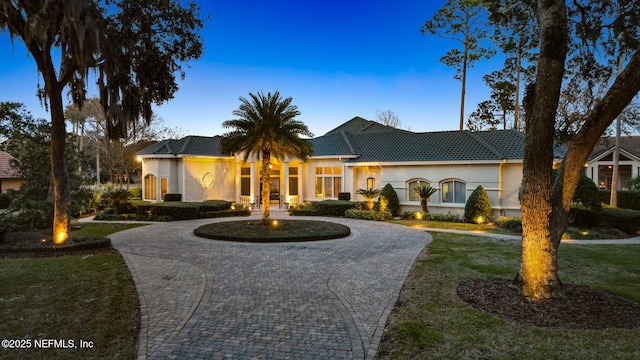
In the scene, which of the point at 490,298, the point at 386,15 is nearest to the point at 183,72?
the point at 386,15

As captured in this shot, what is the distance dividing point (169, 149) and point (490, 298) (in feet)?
69.3

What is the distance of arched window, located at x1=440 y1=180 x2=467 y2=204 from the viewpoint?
61.2ft

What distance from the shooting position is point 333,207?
1958cm

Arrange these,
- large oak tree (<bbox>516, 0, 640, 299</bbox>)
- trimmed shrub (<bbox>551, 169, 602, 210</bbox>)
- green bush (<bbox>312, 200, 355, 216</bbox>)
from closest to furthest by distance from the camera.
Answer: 1. large oak tree (<bbox>516, 0, 640, 299</bbox>)
2. trimmed shrub (<bbox>551, 169, 602, 210</bbox>)
3. green bush (<bbox>312, 200, 355, 216</bbox>)

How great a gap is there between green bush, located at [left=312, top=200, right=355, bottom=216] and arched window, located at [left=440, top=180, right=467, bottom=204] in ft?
17.0

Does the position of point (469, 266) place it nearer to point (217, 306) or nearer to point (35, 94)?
point (217, 306)

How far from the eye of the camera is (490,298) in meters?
6.16

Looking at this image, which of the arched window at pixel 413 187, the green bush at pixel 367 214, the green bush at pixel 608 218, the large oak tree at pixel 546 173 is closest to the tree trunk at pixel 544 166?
the large oak tree at pixel 546 173

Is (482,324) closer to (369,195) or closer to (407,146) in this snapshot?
(369,195)

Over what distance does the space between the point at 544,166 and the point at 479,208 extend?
12.2 metres

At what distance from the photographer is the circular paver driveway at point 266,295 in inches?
178

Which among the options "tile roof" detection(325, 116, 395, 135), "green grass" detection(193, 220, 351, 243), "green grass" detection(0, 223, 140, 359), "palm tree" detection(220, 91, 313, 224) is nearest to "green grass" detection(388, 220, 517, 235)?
"green grass" detection(193, 220, 351, 243)

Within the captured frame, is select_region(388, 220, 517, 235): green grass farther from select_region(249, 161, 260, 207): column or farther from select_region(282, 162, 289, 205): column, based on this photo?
select_region(249, 161, 260, 207): column

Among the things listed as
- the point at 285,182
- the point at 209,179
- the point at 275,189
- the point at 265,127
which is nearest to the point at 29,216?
the point at 265,127
